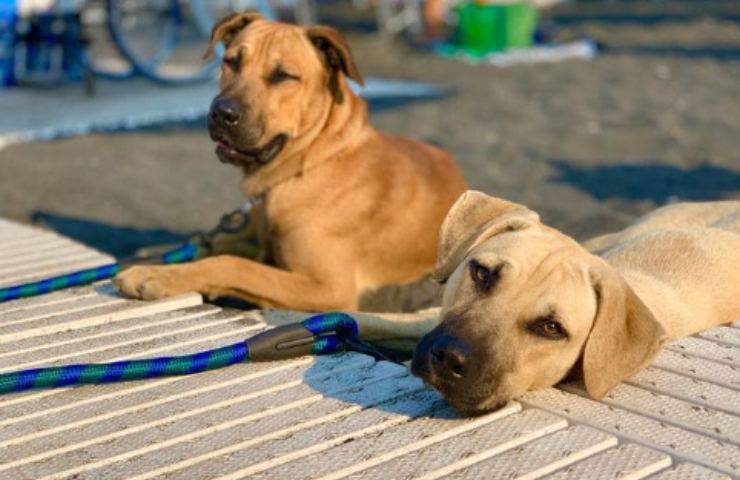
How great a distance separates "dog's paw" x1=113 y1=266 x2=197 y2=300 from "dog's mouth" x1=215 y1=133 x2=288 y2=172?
77cm

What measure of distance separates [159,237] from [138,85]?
670cm

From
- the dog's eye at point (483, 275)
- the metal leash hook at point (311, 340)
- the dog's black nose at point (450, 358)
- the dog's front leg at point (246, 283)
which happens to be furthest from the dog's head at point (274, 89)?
the dog's black nose at point (450, 358)

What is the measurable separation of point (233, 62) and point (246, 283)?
114cm

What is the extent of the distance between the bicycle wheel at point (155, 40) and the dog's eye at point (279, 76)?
7.47 meters

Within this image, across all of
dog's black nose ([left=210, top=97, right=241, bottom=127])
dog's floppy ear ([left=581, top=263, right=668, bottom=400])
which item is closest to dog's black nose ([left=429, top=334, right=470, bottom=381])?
dog's floppy ear ([left=581, top=263, right=668, bottom=400])

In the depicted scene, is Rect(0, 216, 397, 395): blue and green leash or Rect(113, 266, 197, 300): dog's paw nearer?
Rect(0, 216, 397, 395): blue and green leash

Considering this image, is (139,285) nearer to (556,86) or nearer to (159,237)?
(159,237)

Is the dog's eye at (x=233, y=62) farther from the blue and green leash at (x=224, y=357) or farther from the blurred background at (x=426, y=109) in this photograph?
the blue and green leash at (x=224, y=357)

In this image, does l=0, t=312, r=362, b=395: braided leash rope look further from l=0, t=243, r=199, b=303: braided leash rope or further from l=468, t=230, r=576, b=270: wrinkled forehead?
l=0, t=243, r=199, b=303: braided leash rope

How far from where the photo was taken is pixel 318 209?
4789 mm

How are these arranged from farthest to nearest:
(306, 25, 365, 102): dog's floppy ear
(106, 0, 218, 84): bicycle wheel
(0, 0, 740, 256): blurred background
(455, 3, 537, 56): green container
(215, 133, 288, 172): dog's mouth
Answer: (455, 3, 537, 56): green container → (106, 0, 218, 84): bicycle wheel → (0, 0, 740, 256): blurred background → (306, 25, 365, 102): dog's floppy ear → (215, 133, 288, 172): dog's mouth

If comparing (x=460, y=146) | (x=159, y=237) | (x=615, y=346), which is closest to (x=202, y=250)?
(x=159, y=237)

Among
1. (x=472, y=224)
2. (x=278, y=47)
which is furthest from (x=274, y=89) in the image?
(x=472, y=224)

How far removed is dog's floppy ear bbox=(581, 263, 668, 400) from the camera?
2932 mm
